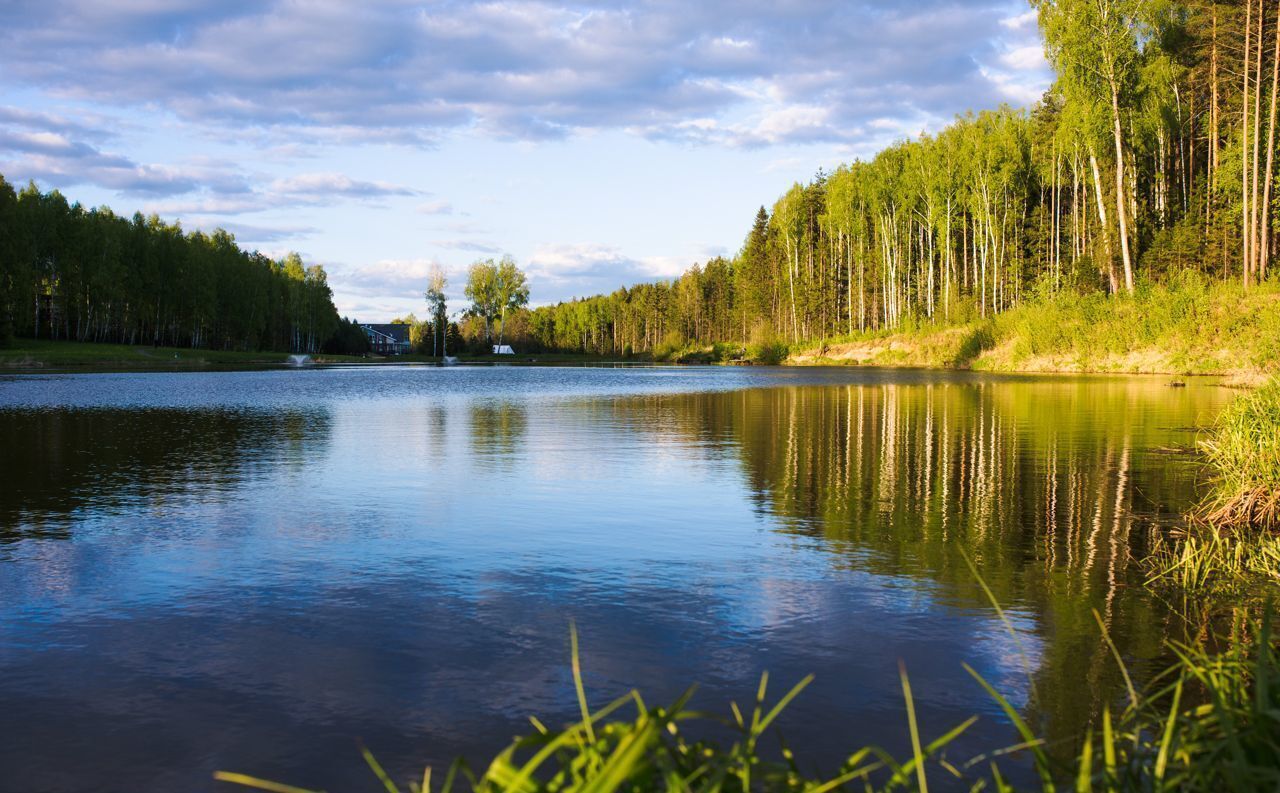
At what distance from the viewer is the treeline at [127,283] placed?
264 feet

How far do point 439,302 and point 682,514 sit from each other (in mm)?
138109

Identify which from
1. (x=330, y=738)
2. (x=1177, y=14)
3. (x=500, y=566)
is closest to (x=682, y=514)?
(x=500, y=566)

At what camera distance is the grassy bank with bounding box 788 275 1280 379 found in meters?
42.3

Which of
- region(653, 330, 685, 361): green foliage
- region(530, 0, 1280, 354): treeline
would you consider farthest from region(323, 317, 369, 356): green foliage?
region(530, 0, 1280, 354): treeline

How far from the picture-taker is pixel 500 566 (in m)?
9.49

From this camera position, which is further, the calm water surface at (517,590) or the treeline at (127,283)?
the treeline at (127,283)

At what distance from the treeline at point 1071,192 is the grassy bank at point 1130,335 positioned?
1.92 meters

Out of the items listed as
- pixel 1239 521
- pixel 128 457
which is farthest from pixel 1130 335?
pixel 128 457

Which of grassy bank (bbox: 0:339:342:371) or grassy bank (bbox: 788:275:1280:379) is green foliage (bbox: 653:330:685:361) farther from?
grassy bank (bbox: 788:275:1280:379)

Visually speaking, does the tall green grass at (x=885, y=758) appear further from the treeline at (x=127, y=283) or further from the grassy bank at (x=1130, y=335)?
the treeline at (x=127, y=283)

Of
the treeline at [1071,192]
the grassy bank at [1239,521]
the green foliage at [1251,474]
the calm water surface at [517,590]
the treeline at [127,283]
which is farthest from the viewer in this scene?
the treeline at [127,283]

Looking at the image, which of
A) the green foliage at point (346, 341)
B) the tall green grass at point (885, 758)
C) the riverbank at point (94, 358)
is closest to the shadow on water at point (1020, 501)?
the tall green grass at point (885, 758)

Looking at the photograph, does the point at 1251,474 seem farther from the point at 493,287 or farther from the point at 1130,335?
the point at 493,287

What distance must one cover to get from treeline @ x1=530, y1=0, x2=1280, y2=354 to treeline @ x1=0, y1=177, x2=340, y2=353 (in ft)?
209
